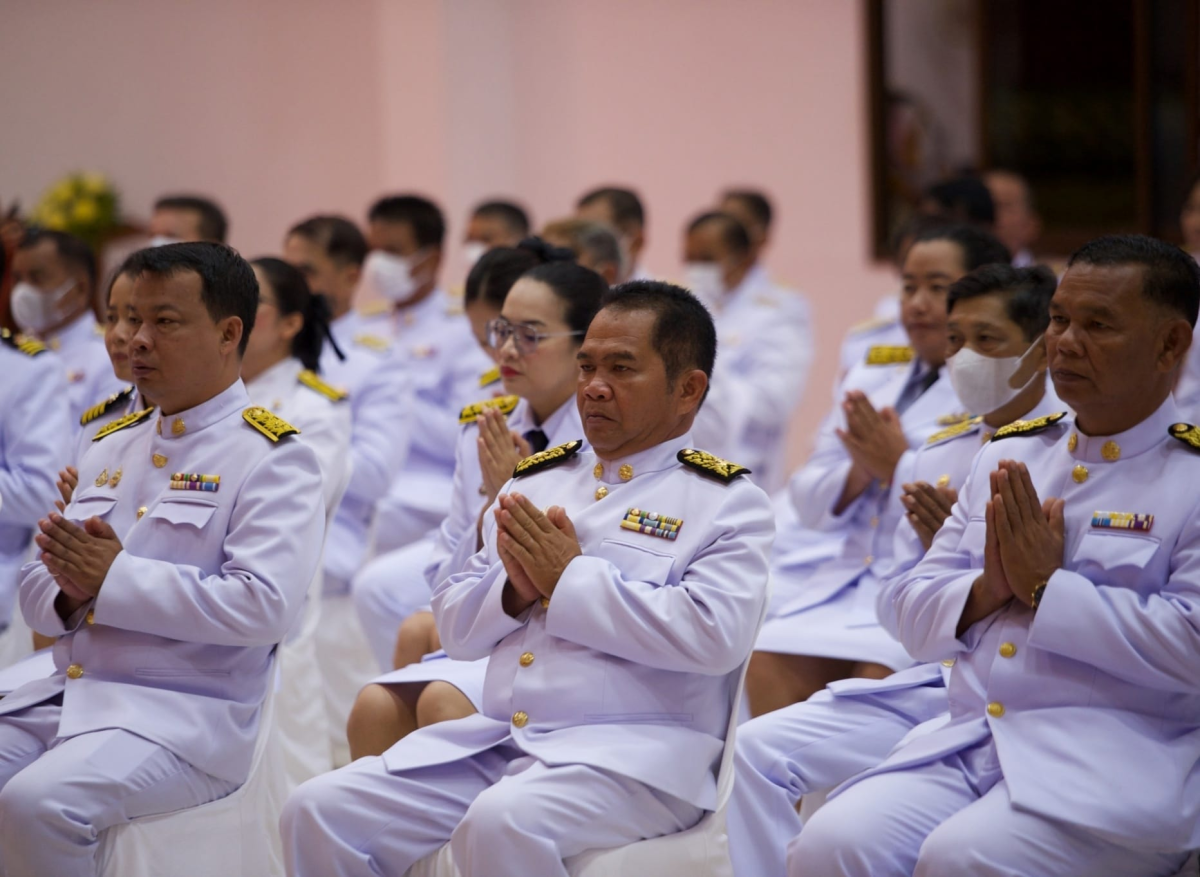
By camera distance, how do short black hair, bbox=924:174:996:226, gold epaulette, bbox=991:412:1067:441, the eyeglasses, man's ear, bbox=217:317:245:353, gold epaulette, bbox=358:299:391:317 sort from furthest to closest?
gold epaulette, bbox=358:299:391:317 < short black hair, bbox=924:174:996:226 < the eyeglasses < man's ear, bbox=217:317:245:353 < gold epaulette, bbox=991:412:1067:441

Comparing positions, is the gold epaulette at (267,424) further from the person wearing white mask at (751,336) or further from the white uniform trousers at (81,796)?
the person wearing white mask at (751,336)

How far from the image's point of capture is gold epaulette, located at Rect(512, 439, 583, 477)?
8.88ft

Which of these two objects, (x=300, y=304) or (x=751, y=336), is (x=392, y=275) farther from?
(x=300, y=304)

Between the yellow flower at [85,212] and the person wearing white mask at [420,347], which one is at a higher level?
the yellow flower at [85,212]

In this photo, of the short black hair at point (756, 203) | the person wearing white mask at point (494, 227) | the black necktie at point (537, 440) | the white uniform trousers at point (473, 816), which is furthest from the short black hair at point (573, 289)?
the short black hair at point (756, 203)

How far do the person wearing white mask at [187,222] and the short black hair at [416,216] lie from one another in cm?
64

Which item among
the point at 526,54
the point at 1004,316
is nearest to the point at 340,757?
the point at 1004,316

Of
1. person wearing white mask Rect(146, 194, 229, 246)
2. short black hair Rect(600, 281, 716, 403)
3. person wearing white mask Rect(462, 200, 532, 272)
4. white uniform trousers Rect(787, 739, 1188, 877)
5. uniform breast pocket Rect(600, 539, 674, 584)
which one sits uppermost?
person wearing white mask Rect(146, 194, 229, 246)

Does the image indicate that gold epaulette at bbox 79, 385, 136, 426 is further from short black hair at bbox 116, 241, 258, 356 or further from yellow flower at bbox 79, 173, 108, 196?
yellow flower at bbox 79, 173, 108, 196

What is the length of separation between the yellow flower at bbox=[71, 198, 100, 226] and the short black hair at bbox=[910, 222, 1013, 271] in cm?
569

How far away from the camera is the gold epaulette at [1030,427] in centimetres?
255

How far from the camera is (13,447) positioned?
3617 millimetres

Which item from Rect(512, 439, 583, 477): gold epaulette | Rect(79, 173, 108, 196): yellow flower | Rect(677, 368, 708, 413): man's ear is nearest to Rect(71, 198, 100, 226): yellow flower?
Rect(79, 173, 108, 196): yellow flower

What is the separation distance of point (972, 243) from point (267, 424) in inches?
75.0
